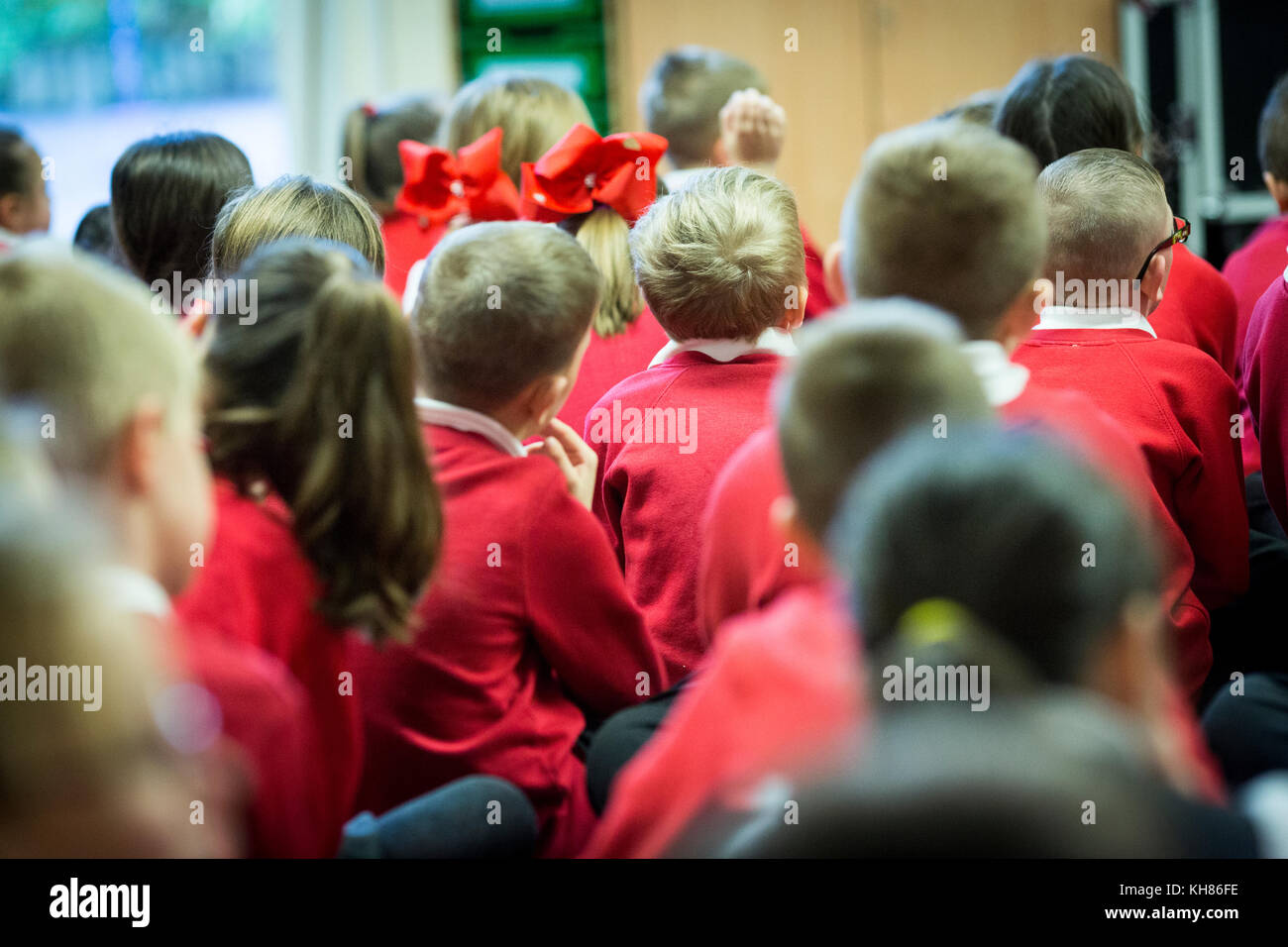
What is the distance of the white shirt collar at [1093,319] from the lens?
68.8 inches

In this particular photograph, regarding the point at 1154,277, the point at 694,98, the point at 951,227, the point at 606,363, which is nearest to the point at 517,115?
the point at 694,98

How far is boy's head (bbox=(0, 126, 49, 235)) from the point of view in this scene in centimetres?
275

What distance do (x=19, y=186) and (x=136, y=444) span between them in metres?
2.00

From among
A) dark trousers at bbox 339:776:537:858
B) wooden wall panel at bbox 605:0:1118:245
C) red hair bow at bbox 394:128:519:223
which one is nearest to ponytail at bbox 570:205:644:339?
red hair bow at bbox 394:128:519:223

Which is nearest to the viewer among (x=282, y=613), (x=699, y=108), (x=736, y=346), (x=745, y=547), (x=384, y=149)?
(x=282, y=613)

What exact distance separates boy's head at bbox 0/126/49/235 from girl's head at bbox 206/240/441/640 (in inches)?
72.2

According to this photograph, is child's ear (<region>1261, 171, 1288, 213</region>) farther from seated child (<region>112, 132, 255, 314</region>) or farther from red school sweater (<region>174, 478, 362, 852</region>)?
red school sweater (<region>174, 478, 362, 852</region>)

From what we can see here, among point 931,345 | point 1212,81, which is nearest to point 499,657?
point 931,345

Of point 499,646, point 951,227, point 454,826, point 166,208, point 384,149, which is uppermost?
point 384,149

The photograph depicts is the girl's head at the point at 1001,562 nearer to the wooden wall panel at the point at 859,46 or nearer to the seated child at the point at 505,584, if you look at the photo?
the seated child at the point at 505,584

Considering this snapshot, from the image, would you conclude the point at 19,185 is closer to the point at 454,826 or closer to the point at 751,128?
the point at 751,128

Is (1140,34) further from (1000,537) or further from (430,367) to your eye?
(1000,537)

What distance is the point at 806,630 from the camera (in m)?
0.99

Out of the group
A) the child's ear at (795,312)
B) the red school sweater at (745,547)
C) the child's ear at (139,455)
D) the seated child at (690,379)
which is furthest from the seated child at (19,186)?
the red school sweater at (745,547)
